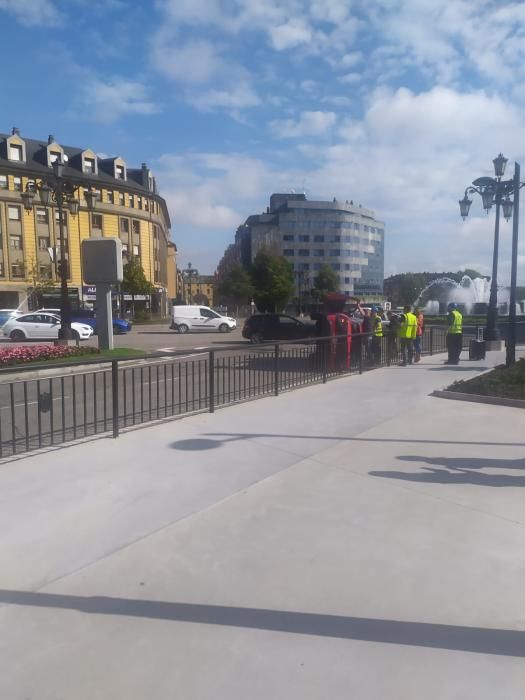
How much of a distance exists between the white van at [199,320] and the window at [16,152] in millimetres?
29115

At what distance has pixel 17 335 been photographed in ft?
92.7

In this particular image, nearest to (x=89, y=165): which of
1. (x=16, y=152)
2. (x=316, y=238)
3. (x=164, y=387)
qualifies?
(x=16, y=152)

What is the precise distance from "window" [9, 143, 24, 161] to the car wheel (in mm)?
31566

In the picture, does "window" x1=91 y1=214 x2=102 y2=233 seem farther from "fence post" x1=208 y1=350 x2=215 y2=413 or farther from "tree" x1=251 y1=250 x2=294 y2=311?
"fence post" x1=208 y1=350 x2=215 y2=413

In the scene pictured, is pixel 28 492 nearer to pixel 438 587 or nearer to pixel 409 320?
pixel 438 587

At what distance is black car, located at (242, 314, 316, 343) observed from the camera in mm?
25719

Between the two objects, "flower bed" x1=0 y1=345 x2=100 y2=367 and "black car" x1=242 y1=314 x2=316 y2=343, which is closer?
"flower bed" x1=0 y1=345 x2=100 y2=367

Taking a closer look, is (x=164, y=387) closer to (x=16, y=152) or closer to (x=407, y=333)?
(x=407, y=333)

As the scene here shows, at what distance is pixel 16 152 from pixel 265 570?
192 ft

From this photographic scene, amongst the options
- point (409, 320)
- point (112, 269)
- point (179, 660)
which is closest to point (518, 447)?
point (179, 660)

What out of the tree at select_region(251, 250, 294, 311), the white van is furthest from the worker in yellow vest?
the tree at select_region(251, 250, 294, 311)

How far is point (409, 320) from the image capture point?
44.2 feet

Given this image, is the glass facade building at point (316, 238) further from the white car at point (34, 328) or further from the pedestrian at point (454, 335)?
the pedestrian at point (454, 335)

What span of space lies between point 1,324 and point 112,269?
12.4 m
